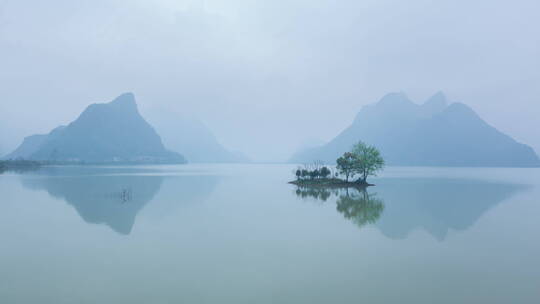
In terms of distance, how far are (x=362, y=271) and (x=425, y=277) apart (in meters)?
2.76

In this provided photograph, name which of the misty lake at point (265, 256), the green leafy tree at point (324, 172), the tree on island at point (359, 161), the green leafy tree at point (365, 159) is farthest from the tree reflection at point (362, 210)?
the green leafy tree at point (324, 172)

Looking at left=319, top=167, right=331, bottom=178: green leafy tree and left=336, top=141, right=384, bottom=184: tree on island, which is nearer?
left=336, top=141, right=384, bottom=184: tree on island

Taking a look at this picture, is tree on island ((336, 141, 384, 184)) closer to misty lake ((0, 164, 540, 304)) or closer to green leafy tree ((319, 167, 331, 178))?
green leafy tree ((319, 167, 331, 178))

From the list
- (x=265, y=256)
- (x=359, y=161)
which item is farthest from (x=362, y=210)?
(x=359, y=161)

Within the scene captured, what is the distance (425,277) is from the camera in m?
15.4

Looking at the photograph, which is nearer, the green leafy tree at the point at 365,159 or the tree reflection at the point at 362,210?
the tree reflection at the point at 362,210

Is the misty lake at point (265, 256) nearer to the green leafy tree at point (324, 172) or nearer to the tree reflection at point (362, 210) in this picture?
the tree reflection at point (362, 210)

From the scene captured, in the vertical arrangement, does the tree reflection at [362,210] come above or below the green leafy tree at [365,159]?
below

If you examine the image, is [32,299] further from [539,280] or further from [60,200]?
[60,200]

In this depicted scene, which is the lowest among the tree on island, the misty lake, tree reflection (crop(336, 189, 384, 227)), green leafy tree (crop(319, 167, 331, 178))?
the misty lake

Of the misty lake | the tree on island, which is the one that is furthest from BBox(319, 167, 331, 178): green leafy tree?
the misty lake

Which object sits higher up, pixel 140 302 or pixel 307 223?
pixel 307 223

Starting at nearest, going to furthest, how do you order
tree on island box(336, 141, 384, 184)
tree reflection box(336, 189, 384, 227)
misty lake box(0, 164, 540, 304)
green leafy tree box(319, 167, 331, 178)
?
misty lake box(0, 164, 540, 304), tree reflection box(336, 189, 384, 227), tree on island box(336, 141, 384, 184), green leafy tree box(319, 167, 331, 178)

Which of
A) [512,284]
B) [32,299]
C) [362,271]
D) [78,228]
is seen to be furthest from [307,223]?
[32,299]
